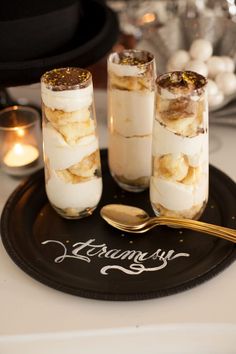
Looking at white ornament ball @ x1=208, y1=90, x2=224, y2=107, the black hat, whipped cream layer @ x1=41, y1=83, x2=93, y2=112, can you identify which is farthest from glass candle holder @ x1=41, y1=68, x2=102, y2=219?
white ornament ball @ x1=208, y1=90, x2=224, y2=107

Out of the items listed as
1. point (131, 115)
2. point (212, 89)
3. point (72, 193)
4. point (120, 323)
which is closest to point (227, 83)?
point (212, 89)

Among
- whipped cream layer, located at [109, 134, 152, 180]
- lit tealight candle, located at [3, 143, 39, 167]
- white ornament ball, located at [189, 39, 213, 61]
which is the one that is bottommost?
lit tealight candle, located at [3, 143, 39, 167]

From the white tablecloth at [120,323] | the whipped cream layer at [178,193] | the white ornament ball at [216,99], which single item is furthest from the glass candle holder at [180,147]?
the white ornament ball at [216,99]

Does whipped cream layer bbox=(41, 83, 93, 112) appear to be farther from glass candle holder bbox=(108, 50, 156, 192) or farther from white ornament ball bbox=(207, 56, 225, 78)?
white ornament ball bbox=(207, 56, 225, 78)

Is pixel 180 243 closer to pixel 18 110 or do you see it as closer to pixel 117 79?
pixel 117 79

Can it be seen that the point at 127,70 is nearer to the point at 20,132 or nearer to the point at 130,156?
the point at 130,156

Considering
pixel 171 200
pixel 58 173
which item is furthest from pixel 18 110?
pixel 171 200
